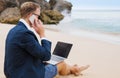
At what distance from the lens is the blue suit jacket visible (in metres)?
3.01

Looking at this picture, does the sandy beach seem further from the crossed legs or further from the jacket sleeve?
the jacket sleeve

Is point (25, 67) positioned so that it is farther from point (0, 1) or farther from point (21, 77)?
point (0, 1)

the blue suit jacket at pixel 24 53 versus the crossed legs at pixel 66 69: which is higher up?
the blue suit jacket at pixel 24 53

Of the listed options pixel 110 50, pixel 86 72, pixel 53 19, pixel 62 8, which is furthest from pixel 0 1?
pixel 86 72

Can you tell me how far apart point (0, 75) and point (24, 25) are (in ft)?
4.84

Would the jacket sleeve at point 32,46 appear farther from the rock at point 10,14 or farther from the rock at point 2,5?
the rock at point 2,5

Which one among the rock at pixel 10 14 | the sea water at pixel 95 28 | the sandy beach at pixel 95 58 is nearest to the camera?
the sandy beach at pixel 95 58

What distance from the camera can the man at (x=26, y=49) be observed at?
3.01m

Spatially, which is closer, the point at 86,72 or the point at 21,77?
the point at 21,77


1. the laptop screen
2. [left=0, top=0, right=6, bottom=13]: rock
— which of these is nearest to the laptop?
the laptop screen

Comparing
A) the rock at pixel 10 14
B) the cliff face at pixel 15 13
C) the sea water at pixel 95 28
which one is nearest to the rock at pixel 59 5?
the sea water at pixel 95 28

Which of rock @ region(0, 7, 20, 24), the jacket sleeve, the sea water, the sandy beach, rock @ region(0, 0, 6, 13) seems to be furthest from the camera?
rock @ region(0, 0, 6, 13)

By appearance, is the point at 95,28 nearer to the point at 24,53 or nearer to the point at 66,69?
the point at 66,69

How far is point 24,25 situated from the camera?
312 cm
